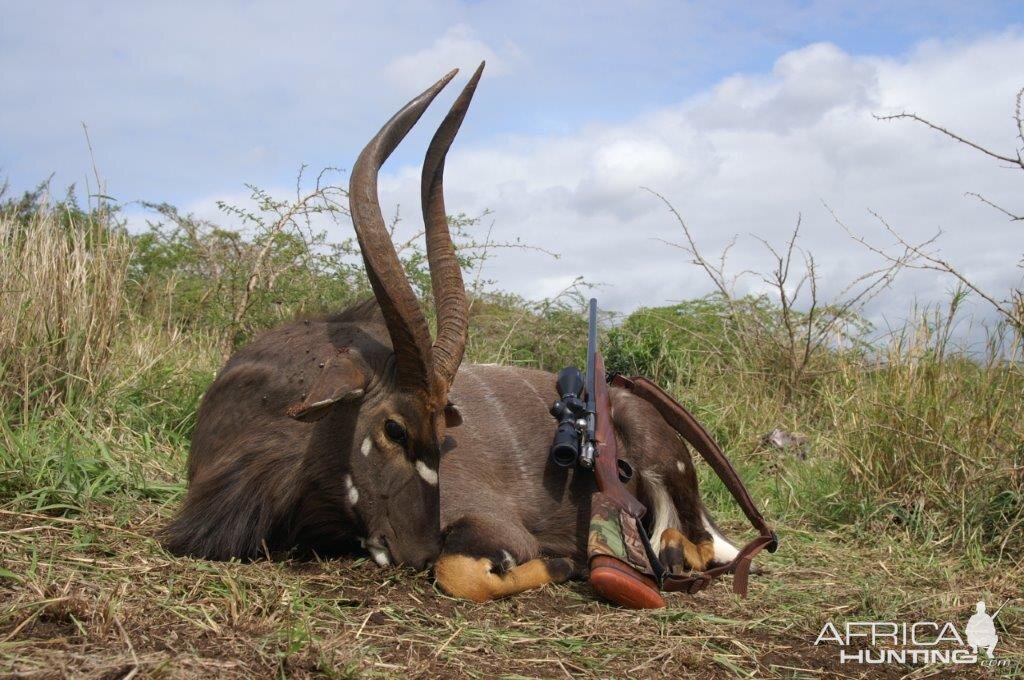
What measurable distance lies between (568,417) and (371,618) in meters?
1.74

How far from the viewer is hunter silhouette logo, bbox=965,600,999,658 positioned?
12.4 ft

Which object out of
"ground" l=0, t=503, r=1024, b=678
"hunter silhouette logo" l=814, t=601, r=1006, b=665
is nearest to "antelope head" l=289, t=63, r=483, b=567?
"ground" l=0, t=503, r=1024, b=678

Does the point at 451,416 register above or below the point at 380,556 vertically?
above

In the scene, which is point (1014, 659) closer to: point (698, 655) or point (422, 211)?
point (698, 655)

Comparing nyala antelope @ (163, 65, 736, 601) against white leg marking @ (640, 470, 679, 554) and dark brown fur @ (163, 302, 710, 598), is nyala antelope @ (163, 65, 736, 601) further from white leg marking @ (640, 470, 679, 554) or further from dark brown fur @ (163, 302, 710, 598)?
white leg marking @ (640, 470, 679, 554)

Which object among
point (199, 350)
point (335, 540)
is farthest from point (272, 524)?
point (199, 350)

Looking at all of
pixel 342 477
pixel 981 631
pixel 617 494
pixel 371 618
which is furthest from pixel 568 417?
pixel 981 631

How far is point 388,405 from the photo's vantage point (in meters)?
4.20

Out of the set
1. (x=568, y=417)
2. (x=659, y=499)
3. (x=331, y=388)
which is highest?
(x=331, y=388)

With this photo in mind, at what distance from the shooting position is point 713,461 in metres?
5.15

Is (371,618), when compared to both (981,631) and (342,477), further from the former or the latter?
(981,631)

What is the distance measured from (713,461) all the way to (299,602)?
8.34 feet

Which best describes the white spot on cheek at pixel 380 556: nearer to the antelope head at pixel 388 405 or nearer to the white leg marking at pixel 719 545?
the antelope head at pixel 388 405

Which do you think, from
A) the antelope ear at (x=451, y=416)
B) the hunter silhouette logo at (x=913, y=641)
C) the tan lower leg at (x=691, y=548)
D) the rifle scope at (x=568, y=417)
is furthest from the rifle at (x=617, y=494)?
the hunter silhouette logo at (x=913, y=641)
